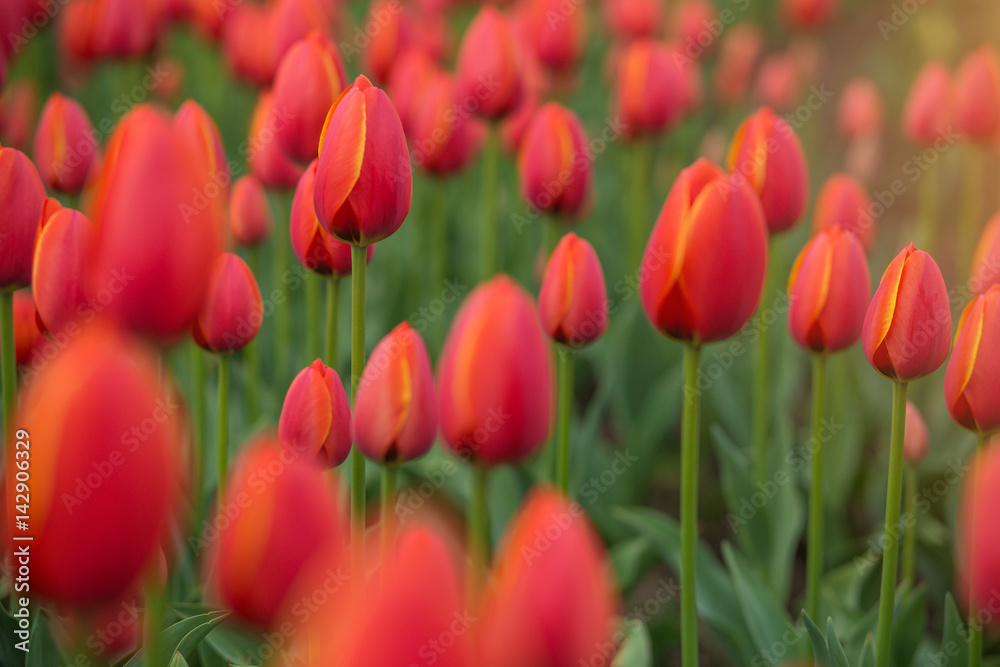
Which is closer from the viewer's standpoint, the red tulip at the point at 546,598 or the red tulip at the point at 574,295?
the red tulip at the point at 546,598

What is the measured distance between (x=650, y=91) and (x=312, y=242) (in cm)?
105

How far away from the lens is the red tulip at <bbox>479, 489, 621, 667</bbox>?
0.44 m

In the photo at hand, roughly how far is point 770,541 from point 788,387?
47 centimetres

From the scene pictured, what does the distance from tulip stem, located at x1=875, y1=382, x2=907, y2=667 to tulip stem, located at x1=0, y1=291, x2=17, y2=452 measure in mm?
840

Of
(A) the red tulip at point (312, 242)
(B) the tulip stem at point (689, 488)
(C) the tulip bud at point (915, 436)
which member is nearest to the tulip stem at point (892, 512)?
(B) the tulip stem at point (689, 488)

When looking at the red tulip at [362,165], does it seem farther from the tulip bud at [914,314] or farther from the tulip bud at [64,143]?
the tulip bud at [64,143]

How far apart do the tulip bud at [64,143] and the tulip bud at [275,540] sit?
0.87 meters

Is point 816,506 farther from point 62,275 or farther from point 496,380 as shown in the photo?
point 62,275

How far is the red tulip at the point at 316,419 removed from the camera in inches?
31.5

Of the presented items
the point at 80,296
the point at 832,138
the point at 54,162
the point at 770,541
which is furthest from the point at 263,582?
the point at 832,138

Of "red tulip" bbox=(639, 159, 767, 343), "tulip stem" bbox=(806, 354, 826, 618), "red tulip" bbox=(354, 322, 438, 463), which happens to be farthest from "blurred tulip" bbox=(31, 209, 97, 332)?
"tulip stem" bbox=(806, 354, 826, 618)

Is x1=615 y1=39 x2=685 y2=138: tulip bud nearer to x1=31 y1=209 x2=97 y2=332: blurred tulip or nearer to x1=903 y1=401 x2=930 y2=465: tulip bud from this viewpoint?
x1=903 y1=401 x2=930 y2=465: tulip bud

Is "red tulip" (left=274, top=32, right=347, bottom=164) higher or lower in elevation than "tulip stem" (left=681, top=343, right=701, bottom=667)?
higher

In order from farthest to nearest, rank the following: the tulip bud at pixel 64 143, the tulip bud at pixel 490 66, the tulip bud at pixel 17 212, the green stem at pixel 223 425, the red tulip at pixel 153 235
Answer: the tulip bud at pixel 490 66 < the tulip bud at pixel 64 143 < the green stem at pixel 223 425 < the tulip bud at pixel 17 212 < the red tulip at pixel 153 235
